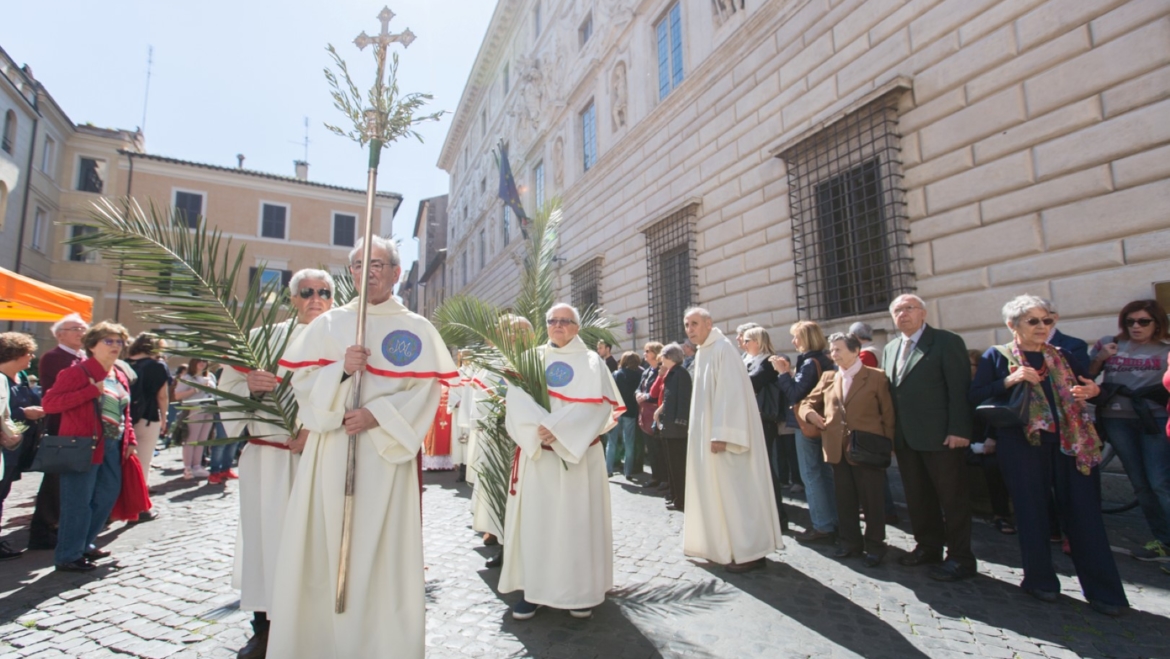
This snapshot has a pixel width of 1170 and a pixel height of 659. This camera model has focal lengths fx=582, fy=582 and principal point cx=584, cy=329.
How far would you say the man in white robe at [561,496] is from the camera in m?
3.31

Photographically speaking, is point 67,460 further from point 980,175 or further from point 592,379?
point 980,175

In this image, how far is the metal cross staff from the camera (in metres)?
2.41

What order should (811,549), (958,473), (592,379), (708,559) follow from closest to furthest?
1. (592,379)
2. (958,473)
3. (708,559)
4. (811,549)

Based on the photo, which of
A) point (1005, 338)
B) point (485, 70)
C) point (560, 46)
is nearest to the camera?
point (1005, 338)

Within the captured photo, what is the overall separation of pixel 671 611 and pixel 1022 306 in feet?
9.30

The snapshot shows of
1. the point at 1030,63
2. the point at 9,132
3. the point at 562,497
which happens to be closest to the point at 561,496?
the point at 562,497

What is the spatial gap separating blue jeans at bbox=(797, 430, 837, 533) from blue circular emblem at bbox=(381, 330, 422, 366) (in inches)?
145

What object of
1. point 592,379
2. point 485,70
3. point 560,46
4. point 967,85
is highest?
point 485,70

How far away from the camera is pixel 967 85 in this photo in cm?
630

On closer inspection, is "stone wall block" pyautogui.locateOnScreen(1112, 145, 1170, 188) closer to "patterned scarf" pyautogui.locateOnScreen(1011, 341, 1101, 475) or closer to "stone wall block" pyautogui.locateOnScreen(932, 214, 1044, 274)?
"stone wall block" pyautogui.locateOnScreen(932, 214, 1044, 274)

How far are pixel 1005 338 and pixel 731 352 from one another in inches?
137

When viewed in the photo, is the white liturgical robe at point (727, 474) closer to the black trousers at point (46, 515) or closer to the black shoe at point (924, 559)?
the black shoe at point (924, 559)

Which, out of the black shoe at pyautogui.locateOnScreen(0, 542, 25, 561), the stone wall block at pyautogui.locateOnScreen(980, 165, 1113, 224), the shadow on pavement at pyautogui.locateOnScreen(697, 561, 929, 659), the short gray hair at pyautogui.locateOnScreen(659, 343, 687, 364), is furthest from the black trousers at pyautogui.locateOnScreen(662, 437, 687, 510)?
the black shoe at pyautogui.locateOnScreen(0, 542, 25, 561)

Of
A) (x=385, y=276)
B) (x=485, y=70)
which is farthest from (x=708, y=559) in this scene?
(x=485, y=70)
